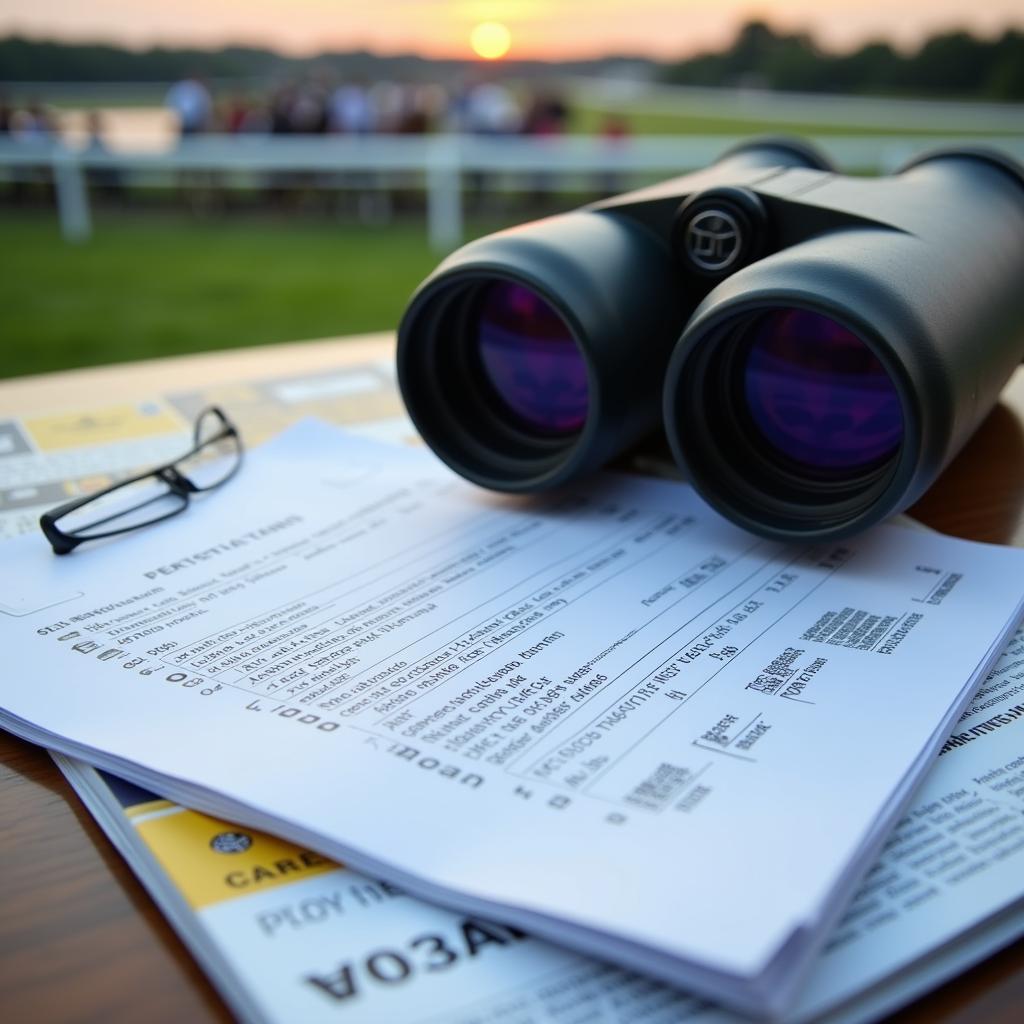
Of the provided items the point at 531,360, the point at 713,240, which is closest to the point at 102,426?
the point at 531,360

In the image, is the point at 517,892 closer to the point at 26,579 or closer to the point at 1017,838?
the point at 1017,838

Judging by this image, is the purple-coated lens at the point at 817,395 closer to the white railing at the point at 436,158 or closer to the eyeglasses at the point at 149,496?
the eyeglasses at the point at 149,496

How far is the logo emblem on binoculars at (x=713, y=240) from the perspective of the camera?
615 mm

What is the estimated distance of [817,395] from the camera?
1.99ft

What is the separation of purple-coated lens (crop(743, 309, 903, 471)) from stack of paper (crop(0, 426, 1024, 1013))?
0.05 meters

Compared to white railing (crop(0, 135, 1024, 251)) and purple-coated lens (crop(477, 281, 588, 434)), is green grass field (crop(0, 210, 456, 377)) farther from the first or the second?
purple-coated lens (crop(477, 281, 588, 434))

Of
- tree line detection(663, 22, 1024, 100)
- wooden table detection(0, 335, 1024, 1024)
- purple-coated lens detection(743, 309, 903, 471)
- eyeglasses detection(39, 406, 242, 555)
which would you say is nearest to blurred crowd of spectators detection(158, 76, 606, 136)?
tree line detection(663, 22, 1024, 100)

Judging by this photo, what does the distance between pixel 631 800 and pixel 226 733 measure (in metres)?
0.15

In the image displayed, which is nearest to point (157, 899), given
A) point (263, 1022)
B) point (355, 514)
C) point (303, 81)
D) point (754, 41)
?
point (263, 1022)

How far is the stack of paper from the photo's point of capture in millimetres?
328

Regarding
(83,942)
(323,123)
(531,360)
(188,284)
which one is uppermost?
(323,123)

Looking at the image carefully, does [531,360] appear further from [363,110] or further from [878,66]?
[363,110]

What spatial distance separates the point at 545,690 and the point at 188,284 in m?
3.37

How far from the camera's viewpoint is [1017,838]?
1.18 feet
